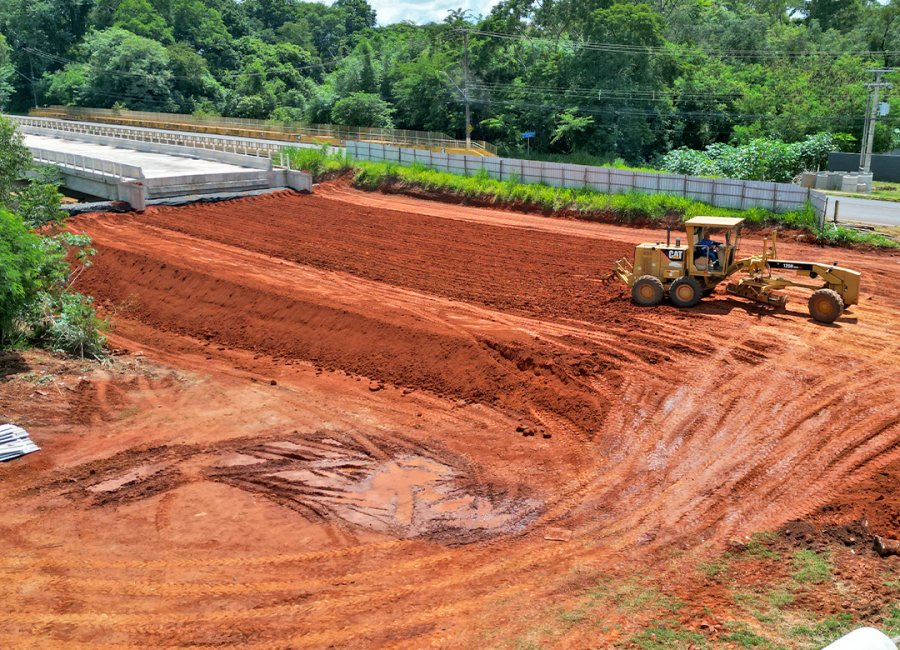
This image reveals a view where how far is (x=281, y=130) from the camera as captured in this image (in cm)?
6831

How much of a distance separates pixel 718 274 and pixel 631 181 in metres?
17.1

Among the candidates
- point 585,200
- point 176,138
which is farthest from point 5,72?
point 585,200

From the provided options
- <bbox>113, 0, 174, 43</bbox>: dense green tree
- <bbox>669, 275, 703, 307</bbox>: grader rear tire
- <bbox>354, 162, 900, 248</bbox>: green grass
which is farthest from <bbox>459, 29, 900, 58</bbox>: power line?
<bbox>113, 0, 174, 43</bbox>: dense green tree

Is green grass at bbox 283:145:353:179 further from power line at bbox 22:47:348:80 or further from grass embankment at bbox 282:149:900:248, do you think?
power line at bbox 22:47:348:80

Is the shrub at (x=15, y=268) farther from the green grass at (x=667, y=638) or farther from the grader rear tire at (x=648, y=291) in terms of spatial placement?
the grader rear tire at (x=648, y=291)

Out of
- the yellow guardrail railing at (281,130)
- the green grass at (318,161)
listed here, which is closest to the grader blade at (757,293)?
the green grass at (318,161)

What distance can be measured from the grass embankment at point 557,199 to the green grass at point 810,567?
2052 cm

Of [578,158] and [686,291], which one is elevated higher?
[578,158]

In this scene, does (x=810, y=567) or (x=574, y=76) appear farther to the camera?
(x=574, y=76)

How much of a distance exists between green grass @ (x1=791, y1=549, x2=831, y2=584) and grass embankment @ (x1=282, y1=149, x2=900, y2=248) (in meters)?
20.5

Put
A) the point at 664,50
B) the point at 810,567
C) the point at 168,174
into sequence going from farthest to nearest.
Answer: the point at 664,50, the point at 168,174, the point at 810,567

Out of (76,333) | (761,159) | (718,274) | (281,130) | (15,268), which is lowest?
(76,333)

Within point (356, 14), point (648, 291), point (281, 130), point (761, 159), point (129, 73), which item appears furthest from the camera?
point (356, 14)

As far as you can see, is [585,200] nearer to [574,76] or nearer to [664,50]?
[574,76]
